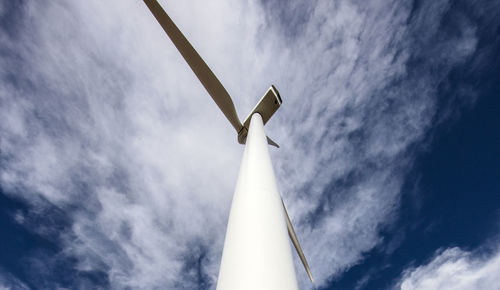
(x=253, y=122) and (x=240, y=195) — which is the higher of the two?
(x=253, y=122)

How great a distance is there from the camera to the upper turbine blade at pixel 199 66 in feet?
42.4

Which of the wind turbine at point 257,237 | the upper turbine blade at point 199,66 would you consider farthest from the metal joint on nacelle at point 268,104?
the wind turbine at point 257,237

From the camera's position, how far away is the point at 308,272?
46.3 feet

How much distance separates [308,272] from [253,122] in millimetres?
9275

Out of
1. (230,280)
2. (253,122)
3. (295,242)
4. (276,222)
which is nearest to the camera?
(230,280)

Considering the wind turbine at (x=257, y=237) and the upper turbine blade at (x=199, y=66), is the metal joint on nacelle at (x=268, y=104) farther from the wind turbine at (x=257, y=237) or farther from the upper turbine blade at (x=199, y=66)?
the wind turbine at (x=257, y=237)

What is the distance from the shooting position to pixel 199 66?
1379 centimetres

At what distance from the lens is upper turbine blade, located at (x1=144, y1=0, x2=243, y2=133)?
12914 mm

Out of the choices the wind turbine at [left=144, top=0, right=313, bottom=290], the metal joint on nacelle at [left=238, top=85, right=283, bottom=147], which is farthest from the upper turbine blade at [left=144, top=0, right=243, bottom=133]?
the wind turbine at [left=144, top=0, right=313, bottom=290]

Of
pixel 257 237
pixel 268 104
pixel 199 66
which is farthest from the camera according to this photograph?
pixel 199 66

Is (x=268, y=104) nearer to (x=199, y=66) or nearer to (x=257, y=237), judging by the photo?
(x=199, y=66)

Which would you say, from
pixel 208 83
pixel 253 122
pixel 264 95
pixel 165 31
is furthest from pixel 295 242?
pixel 165 31

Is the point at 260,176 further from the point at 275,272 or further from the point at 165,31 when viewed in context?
the point at 165,31

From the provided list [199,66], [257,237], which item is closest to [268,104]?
[199,66]
